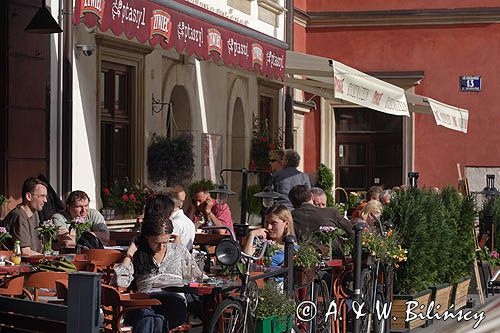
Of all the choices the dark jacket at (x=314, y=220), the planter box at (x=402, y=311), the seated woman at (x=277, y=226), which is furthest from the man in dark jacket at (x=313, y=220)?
the planter box at (x=402, y=311)

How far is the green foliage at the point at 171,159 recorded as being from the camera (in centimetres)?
1677

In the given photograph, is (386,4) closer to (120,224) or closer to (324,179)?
(324,179)

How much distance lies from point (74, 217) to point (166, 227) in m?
3.48

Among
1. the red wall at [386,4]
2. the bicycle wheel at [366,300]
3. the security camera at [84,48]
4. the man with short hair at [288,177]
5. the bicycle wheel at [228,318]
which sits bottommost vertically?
the bicycle wheel at [366,300]

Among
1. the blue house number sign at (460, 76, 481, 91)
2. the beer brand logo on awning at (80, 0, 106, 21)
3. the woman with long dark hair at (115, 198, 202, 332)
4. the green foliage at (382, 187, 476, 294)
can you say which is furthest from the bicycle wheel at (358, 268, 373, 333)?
the blue house number sign at (460, 76, 481, 91)

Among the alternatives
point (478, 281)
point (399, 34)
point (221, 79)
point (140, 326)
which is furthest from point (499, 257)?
Answer: point (140, 326)

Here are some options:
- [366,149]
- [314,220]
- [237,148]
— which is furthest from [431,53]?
[314,220]

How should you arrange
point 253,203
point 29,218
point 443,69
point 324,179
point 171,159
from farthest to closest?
point 443,69 → point 324,179 → point 253,203 → point 171,159 → point 29,218

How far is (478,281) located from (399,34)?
→ 10.9 m

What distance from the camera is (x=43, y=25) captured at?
40.3ft

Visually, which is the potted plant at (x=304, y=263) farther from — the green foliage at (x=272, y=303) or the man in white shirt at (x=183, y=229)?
the man in white shirt at (x=183, y=229)

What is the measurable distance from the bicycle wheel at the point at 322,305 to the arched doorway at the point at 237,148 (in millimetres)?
10852

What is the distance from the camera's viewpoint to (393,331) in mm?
11984

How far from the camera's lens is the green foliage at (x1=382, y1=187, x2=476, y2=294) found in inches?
497
